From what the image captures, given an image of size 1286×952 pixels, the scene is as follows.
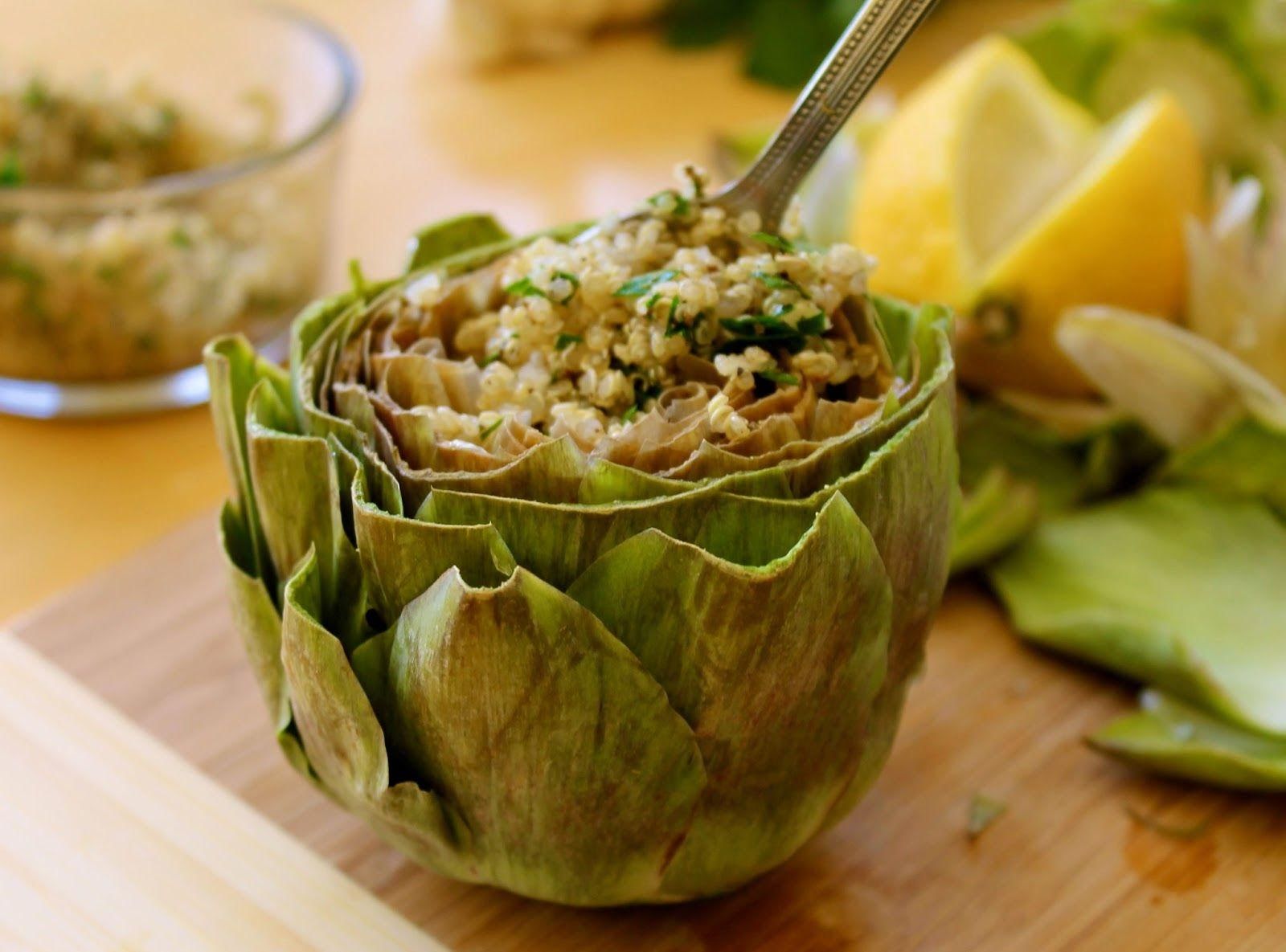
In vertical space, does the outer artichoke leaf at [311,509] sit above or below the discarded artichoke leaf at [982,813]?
above

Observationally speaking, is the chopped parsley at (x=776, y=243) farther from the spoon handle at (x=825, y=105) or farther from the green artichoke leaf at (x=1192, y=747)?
the green artichoke leaf at (x=1192, y=747)

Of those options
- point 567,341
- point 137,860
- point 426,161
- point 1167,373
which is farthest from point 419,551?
point 426,161

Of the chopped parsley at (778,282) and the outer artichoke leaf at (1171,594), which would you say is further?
the outer artichoke leaf at (1171,594)

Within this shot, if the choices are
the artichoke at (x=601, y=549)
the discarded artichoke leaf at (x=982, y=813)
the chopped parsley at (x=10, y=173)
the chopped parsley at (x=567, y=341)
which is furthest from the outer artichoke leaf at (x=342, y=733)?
the chopped parsley at (x=10, y=173)

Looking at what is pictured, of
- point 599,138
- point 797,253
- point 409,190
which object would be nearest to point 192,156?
point 409,190

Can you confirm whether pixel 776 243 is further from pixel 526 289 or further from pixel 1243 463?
pixel 1243 463

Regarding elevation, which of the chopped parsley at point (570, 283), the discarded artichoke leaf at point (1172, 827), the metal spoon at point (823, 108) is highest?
the metal spoon at point (823, 108)

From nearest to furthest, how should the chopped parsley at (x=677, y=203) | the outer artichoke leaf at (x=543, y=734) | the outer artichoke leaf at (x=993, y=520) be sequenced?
the outer artichoke leaf at (x=543, y=734) < the chopped parsley at (x=677, y=203) < the outer artichoke leaf at (x=993, y=520)
